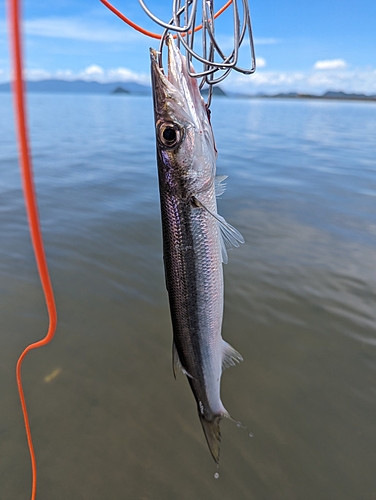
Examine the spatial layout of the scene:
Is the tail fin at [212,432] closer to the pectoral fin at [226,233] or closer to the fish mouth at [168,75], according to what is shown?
the pectoral fin at [226,233]

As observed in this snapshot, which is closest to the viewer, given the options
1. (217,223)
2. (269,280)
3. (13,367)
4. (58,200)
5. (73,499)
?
(217,223)

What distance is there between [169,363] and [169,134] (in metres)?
2.45

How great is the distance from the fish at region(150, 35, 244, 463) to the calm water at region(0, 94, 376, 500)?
0.89 meters

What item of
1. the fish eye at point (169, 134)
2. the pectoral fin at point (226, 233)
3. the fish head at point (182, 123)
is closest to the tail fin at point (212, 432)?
the pectoral fin at point (226, 233)

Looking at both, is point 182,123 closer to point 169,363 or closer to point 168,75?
point 168,75

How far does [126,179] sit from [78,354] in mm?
6672

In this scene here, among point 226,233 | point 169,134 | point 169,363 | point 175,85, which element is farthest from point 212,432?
point 175,85

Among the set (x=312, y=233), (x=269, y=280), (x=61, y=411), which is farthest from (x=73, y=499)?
(x=312, y=233)

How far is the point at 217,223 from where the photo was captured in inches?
Result: 69.4

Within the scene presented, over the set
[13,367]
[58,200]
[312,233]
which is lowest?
[13,367]

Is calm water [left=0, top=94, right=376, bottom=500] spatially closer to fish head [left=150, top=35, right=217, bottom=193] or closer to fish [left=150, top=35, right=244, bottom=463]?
fish [left=150, top=35, right=244, bottom=463]

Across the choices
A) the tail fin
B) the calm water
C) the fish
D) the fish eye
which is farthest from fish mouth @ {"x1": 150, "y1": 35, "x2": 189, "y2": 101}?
the calm water

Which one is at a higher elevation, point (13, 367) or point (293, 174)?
point (293, 174)

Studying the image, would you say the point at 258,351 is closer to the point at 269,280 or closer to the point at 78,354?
the point at 269,280
